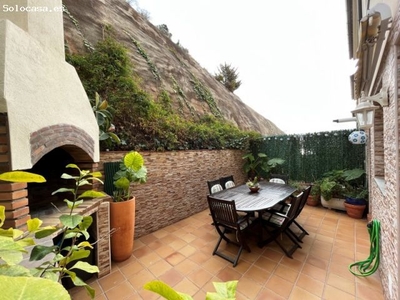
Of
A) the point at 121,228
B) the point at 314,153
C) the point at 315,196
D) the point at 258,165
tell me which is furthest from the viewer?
the point at 258,165

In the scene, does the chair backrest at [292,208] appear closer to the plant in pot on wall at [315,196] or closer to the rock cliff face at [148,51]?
the plant in pot on wall at [315,196]

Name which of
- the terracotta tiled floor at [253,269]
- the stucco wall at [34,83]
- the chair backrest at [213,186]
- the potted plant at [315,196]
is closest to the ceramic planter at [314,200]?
the potted plant at [315,196]

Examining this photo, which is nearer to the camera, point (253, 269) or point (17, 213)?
point (17, 213)

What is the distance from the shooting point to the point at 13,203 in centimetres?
142

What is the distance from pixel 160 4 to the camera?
1029 cm

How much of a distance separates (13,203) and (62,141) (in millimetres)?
711

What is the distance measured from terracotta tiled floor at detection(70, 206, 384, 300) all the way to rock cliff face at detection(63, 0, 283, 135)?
5022 mm

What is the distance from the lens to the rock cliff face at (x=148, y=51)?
5230mm

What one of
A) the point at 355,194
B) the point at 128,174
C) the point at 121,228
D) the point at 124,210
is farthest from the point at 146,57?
the point at 355,194

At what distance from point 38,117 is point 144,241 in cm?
259

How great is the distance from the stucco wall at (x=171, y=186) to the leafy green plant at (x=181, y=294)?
2827 millimetres

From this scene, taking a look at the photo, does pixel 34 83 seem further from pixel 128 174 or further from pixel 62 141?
pixel 128 174

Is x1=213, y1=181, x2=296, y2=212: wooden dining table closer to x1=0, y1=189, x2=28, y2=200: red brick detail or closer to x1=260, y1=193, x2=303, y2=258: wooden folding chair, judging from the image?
x1=260, y1=193, x2=303, y2=258: wooden folding chair

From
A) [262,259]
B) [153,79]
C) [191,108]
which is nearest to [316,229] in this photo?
[262,259]
